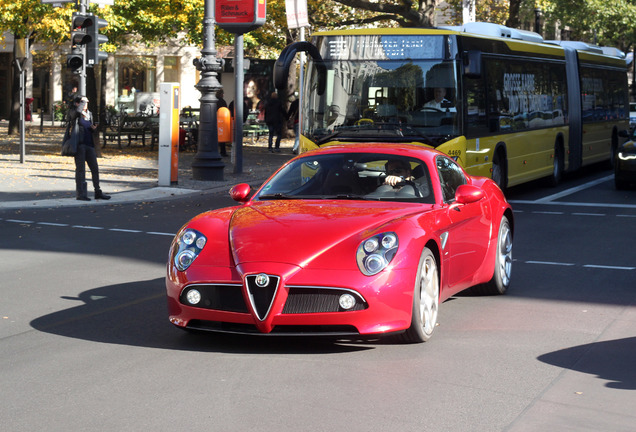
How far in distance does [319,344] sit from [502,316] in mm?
1790

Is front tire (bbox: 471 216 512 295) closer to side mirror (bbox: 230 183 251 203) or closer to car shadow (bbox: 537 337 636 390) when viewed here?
car shadow (bbox: 537 337 636 390)

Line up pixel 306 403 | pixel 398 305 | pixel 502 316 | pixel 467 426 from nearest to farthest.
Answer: pixel 467 426, pixel 306 403, pixel 398 305, pixel 502 316

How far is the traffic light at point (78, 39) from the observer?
64.0 ft

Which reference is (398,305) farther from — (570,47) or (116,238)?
(570,47)

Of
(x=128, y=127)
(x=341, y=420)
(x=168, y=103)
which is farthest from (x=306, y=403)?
(x=128, y=127)

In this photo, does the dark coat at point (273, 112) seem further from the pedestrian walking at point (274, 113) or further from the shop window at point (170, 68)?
the shop window at point (170, 68)

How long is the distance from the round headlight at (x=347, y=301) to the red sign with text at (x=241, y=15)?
56.6 feet

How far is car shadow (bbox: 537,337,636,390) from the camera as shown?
242 inches

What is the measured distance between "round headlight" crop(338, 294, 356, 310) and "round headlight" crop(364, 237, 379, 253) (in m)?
0.35

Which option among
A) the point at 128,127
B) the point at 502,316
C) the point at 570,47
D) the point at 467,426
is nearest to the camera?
the point at 467,426

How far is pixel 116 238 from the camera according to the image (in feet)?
42.8

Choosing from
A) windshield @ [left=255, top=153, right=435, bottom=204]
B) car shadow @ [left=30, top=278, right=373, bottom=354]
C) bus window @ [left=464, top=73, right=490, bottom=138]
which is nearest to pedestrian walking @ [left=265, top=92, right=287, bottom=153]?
bus window @ [left=464, top=73, right=490, bottom=138]

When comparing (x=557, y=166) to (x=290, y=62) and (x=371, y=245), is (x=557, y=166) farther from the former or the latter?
(x=371, y=245)

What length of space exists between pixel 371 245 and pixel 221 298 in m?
1.02
